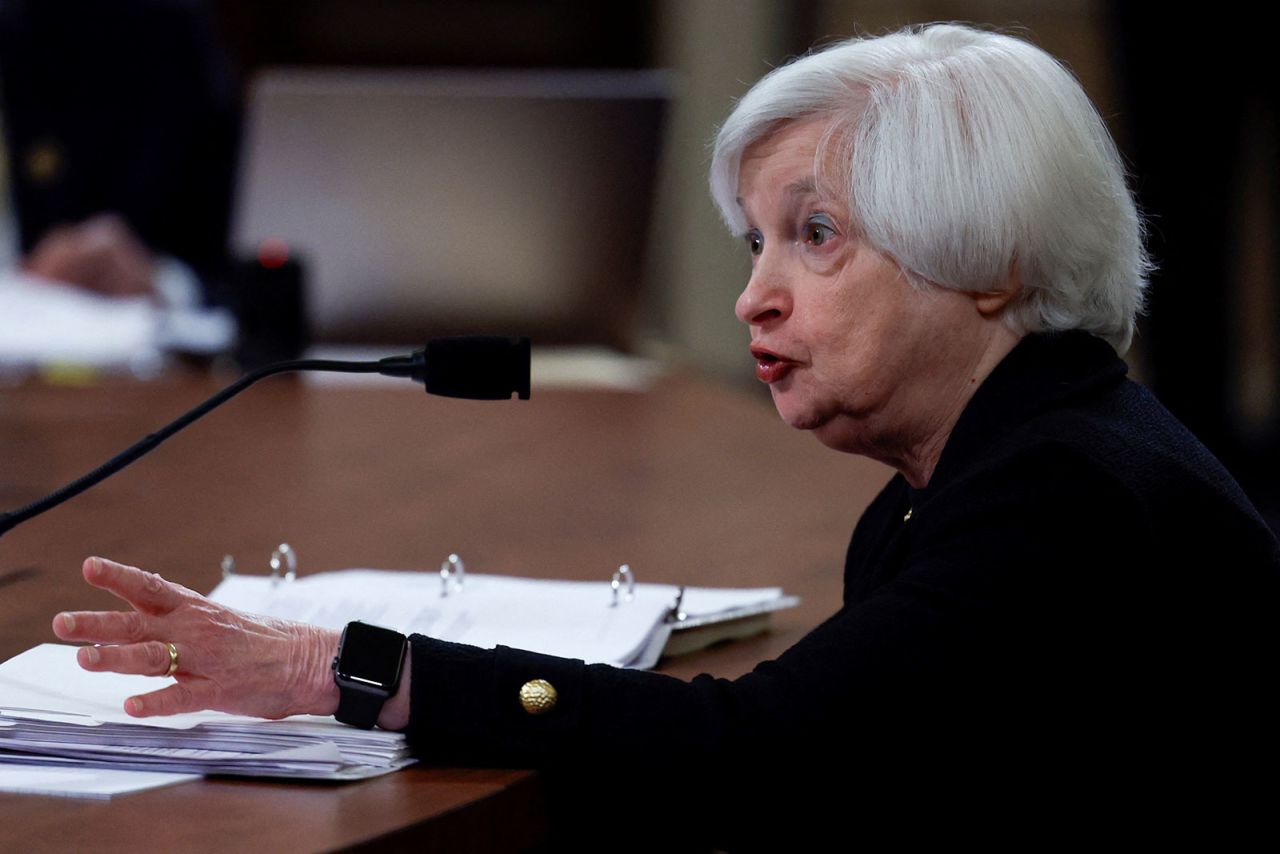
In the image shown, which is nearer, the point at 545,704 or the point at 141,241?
the point at 545,704

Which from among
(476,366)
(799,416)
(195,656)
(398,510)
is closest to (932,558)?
(799,416)

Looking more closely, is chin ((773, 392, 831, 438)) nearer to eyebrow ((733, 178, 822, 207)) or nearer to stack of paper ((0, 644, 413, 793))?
eyebrow ((733, 178, 822, 207))

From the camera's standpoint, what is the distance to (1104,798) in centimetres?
100

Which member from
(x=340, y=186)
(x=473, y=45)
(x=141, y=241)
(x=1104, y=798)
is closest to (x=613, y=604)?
(x=1104, y=798)

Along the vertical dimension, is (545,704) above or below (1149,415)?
below

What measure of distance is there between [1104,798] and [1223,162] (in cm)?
365

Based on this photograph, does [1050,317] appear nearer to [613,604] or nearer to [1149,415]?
[1149,415]

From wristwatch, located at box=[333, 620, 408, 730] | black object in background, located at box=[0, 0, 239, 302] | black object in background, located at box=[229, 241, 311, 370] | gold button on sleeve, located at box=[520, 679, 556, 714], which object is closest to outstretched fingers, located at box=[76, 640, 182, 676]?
wristwatch, located at box=[333, 620, 408, 730]

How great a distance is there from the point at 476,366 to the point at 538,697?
0.85 feet

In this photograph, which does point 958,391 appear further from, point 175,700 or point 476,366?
point 175,700

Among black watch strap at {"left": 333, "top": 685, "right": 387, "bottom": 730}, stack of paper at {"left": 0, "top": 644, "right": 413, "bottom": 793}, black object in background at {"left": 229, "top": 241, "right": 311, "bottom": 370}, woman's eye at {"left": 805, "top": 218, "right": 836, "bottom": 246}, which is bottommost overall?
stack of paper at {"left": 0, "top": 644, "right": 413, "bottom": 793}

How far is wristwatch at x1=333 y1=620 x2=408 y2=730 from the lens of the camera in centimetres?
96

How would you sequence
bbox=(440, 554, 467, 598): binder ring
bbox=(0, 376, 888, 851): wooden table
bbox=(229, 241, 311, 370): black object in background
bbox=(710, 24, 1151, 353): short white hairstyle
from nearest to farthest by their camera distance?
bbox=(0, 376, 888, 851): wooden table, bbox=(710, 24, 1151, 353): short white hairstyle, bbox=(440, 554, 467, 598): binder ring, bbox=(229, 241, 311, 370): black object in background

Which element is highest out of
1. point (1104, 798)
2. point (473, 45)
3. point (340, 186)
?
point (473, 45)
